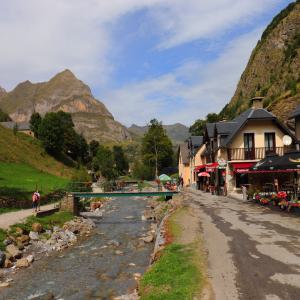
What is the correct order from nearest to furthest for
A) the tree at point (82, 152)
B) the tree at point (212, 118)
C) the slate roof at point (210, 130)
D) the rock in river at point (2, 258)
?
the rock in river at point (2, 258)
the slate roof at point (210, 130)
the tree at point (212, 118)
the tree at point (82, 152)

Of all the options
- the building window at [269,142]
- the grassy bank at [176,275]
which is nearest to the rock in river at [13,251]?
the grassy bank at [176,275]

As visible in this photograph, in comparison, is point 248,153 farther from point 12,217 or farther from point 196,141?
point 196,141

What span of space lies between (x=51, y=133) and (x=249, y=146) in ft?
233

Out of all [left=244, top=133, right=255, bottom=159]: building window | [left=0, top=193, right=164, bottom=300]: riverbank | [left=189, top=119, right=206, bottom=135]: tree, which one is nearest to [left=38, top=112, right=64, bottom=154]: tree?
[left=189, top=119, right=206, bottom=135]: tree

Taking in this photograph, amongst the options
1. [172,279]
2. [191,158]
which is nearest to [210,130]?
[191,158]

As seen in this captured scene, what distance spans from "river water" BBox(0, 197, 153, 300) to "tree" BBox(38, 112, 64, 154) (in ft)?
258

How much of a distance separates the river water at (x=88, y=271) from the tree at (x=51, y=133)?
A: 7872cm

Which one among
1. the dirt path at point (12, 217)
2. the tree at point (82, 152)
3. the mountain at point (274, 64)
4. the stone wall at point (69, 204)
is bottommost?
the dirt path at point (12, 217)

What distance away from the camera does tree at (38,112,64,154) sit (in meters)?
108

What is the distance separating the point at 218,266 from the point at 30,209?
28815 millimetres

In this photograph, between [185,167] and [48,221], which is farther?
[185,167]

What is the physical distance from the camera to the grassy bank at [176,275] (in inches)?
→ 465

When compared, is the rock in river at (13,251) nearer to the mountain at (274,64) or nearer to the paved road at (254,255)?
the paved road at (254,255)

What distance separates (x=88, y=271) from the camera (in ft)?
67.9
